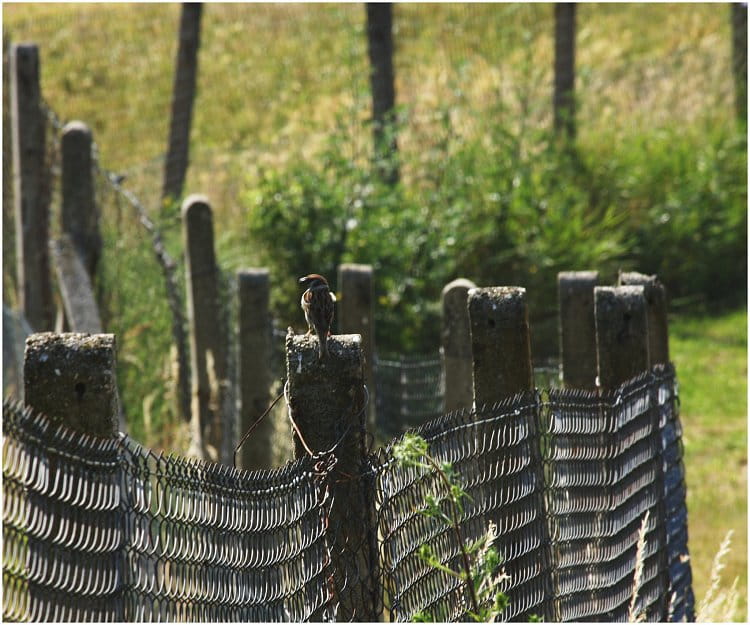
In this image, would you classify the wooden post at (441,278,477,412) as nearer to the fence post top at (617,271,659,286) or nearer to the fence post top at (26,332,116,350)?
the fence post top at (617,271,659,286)

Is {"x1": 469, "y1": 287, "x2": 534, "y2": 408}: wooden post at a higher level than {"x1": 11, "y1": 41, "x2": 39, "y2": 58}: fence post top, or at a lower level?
lower

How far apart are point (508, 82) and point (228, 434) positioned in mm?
13754

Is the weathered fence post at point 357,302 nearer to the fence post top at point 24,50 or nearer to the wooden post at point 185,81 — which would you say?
the fence post top at point 24,50

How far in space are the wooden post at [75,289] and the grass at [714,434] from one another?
3.65 m

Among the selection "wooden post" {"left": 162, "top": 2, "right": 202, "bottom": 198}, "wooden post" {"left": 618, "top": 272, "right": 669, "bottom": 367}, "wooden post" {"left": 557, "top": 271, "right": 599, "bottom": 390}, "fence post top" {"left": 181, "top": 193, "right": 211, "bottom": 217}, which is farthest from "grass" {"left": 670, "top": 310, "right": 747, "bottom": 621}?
"wooden post" {"left": 162, "top": 2, "right": 202, "bottom": 198}

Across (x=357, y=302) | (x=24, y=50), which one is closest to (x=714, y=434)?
(x=357, y=302)

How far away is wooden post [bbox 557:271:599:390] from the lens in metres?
5.96

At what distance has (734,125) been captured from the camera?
14.8 metres

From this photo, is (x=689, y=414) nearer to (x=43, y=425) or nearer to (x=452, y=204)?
(x=452, y=204)

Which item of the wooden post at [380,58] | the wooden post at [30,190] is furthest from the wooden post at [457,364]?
the wooden post at [380,58]

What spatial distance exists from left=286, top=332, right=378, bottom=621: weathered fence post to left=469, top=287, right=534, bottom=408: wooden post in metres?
1.01

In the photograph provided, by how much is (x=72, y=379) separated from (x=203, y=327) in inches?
196

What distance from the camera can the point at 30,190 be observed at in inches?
332

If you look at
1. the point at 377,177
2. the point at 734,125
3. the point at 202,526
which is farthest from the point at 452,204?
the point at 202,526
